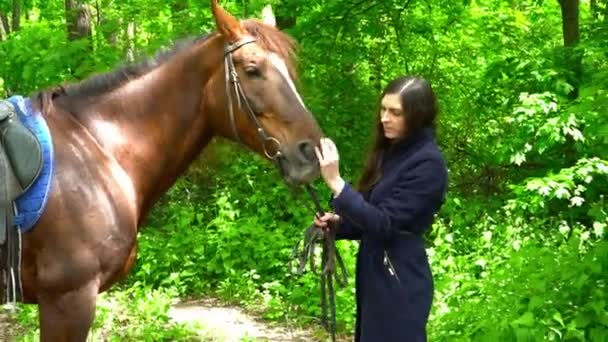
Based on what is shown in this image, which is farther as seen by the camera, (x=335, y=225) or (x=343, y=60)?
(x=343, y=60)

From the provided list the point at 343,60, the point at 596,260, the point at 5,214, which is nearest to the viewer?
the point at 5,214

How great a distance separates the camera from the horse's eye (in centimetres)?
294

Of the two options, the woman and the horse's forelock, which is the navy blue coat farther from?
the horse's forelock

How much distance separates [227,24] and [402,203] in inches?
42.6

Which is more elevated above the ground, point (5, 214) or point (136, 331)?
point (5, 214)

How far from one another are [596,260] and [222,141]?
86.0 inches

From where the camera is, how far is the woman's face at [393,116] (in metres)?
2.68

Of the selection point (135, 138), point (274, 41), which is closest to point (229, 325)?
point (135, 138)

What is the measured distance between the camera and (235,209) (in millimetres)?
7859

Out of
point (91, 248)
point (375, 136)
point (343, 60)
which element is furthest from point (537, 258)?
point (343, 60)

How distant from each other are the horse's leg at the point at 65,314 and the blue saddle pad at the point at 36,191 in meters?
0.32

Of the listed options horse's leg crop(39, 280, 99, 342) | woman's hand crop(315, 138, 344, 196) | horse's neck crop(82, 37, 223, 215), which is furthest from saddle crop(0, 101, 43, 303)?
woman's hand crop(315, 138, 344, 196)

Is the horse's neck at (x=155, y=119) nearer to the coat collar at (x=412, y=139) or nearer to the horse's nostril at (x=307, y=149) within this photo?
the horse's nostril at (x=307, y=149)

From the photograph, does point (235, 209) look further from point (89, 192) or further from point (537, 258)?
point (89, 192)
